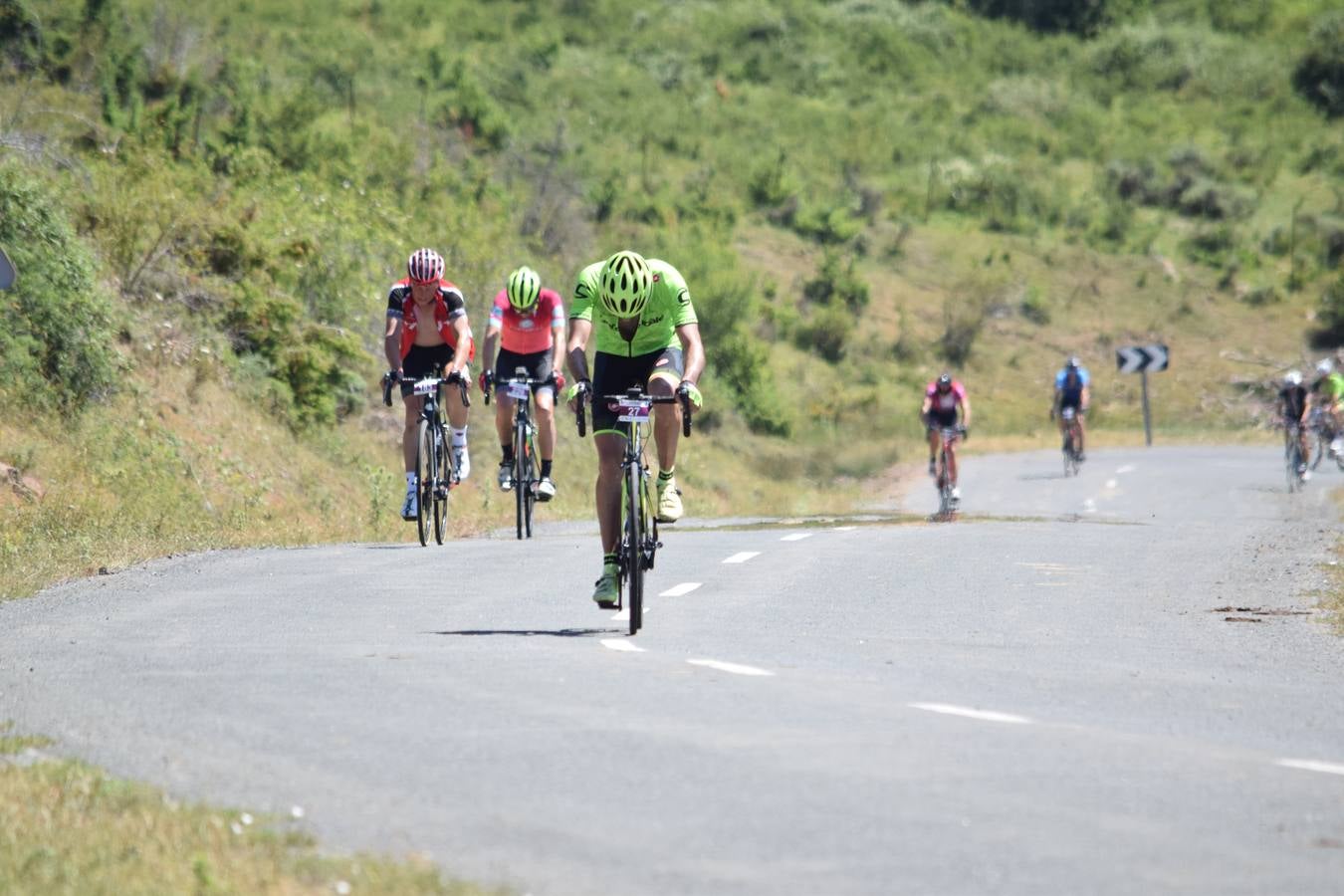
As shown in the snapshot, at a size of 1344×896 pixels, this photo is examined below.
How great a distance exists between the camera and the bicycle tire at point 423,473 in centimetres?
1722

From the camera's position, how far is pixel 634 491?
11211 millimetres

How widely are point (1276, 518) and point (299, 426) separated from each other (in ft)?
40.1

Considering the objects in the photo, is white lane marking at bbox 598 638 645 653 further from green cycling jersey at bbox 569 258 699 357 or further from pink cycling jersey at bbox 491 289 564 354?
pink cycling jersey at bbox 491 289 564 354

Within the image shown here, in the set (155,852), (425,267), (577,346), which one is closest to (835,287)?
(425,267)

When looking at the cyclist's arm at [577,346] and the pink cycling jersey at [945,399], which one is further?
the pink cycling jersey at [945,399]

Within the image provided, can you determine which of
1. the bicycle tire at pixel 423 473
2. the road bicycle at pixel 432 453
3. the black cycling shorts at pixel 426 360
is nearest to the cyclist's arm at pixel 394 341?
the road bicycle at pixel 432 453

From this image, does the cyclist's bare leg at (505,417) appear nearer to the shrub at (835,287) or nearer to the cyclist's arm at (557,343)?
the cyclist's arm at (557,343)

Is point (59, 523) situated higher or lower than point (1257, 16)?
lower

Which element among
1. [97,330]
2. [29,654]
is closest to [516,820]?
[29,654]

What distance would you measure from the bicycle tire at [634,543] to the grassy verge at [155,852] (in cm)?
454

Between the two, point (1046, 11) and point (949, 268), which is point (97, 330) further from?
point (1046, 11)

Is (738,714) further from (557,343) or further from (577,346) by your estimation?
(557,343)

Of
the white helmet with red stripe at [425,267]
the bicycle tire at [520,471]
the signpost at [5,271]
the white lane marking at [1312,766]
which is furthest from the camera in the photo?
the bicycle tire at [520,471]

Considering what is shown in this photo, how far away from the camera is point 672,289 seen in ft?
37.7
